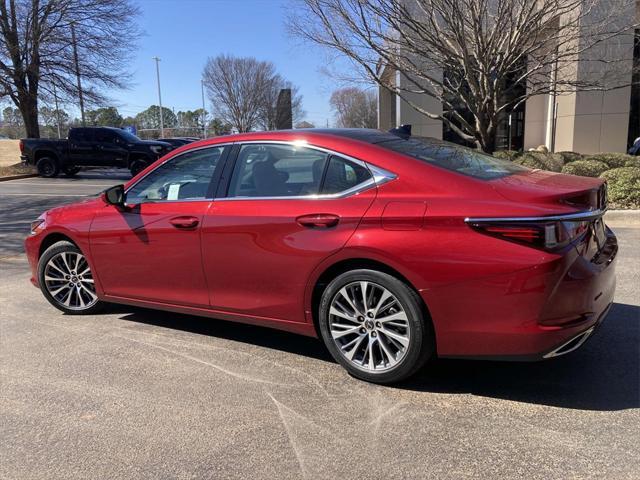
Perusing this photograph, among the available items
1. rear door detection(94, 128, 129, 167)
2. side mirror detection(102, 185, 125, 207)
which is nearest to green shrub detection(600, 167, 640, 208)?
side mirror detection(102, 185, 125, 207)

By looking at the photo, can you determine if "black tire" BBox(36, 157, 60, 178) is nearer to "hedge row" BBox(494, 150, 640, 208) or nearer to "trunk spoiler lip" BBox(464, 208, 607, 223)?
"hedge row" BBox(494, 150, 640, 208)

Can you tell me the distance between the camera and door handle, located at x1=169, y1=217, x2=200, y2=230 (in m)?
4.20

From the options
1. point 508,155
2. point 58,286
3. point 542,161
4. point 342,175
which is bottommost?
point 58,286

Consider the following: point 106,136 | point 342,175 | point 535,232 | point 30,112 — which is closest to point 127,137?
point 106,136

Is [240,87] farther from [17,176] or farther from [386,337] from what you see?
[386,337]

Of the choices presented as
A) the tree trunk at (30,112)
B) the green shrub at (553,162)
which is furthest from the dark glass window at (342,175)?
the tree trunk at (30,112)

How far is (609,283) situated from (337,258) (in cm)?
174

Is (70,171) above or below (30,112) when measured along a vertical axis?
below

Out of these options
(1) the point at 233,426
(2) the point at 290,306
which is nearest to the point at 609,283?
(2) the point at 290,306

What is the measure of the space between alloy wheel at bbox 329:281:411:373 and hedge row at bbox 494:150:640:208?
7.73 metres

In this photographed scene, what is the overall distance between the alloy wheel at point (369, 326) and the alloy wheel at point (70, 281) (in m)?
2.63

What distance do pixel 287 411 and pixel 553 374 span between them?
5.89ft

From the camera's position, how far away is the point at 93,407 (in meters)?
3.45

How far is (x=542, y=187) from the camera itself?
3395 millimetres
